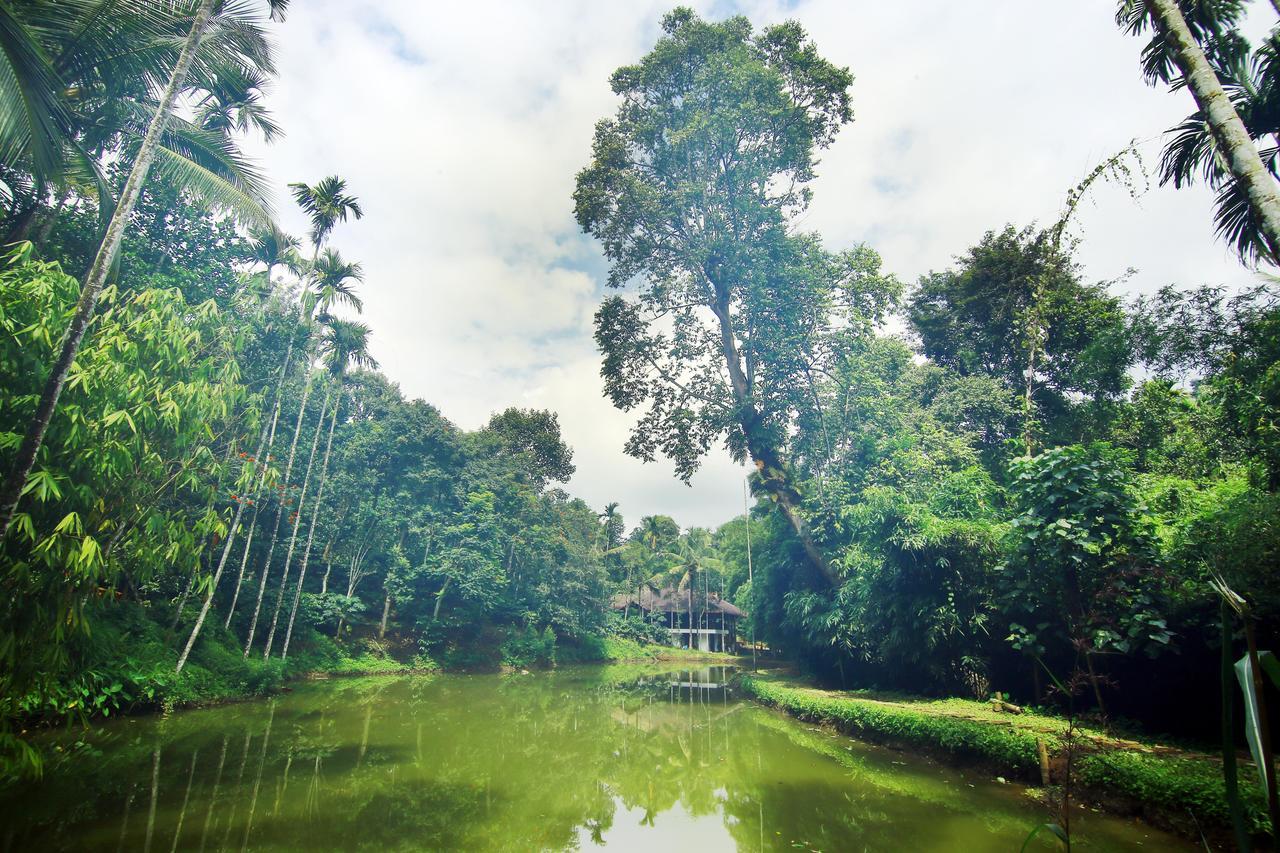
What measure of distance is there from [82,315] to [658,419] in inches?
500

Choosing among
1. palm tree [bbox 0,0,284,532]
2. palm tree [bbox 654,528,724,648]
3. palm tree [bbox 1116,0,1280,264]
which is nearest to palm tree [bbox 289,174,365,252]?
palm tree [bbox 0,0,284,532]

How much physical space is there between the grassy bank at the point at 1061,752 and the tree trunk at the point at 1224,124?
4535 millimetres

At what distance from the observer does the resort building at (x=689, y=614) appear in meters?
39.2

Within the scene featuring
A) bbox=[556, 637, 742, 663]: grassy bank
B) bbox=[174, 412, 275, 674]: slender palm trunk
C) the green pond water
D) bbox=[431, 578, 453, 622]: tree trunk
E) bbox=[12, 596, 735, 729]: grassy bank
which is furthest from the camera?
bbox=[556, 637, 742, 663]: grassy bank

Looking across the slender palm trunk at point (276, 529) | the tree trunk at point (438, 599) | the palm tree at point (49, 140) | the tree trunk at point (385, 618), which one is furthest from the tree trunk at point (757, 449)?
the tree trunk at point (385, 618)

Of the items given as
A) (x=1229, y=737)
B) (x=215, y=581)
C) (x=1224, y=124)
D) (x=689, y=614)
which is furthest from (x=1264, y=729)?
(x=689, y=614)

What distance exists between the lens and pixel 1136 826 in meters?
5.43

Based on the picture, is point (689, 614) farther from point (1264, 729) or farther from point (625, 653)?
point (1264, 729)

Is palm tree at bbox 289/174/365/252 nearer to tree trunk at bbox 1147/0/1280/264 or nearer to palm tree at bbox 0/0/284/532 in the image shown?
palm tree at bbox 0/0/284/532

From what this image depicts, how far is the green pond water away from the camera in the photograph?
531cm

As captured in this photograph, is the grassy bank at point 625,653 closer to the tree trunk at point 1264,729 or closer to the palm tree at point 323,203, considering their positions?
the palm tree at point 323,203

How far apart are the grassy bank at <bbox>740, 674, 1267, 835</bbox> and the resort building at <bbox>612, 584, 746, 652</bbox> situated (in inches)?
1130

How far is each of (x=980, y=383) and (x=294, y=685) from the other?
20.1 metres

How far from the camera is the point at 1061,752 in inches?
260
